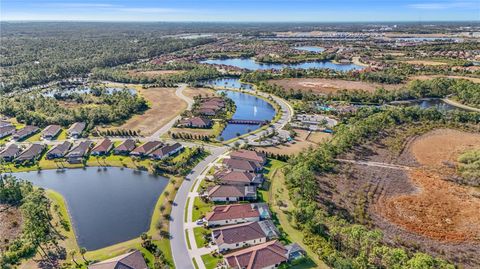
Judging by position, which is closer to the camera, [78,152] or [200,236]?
[200,236]

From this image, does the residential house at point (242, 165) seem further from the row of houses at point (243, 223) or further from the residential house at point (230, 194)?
the residential house at point (230, 194)

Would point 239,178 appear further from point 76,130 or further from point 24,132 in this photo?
point 24,132

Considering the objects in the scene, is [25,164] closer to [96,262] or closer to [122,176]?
[122,176]

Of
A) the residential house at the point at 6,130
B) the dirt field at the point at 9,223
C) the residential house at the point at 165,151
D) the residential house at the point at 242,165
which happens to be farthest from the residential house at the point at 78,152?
the residential house at the point at 242,165

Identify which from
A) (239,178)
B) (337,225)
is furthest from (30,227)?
(337,225)

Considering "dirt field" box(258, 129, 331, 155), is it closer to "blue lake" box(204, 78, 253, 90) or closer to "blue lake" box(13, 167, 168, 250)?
"blue lake" box(13, 167, 168, 250)

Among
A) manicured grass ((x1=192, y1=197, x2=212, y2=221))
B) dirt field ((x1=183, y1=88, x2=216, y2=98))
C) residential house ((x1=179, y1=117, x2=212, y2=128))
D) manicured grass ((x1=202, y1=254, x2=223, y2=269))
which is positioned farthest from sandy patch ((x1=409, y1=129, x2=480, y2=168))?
dirt field ((x1=183, y1=88, x2=216, y2=98))
